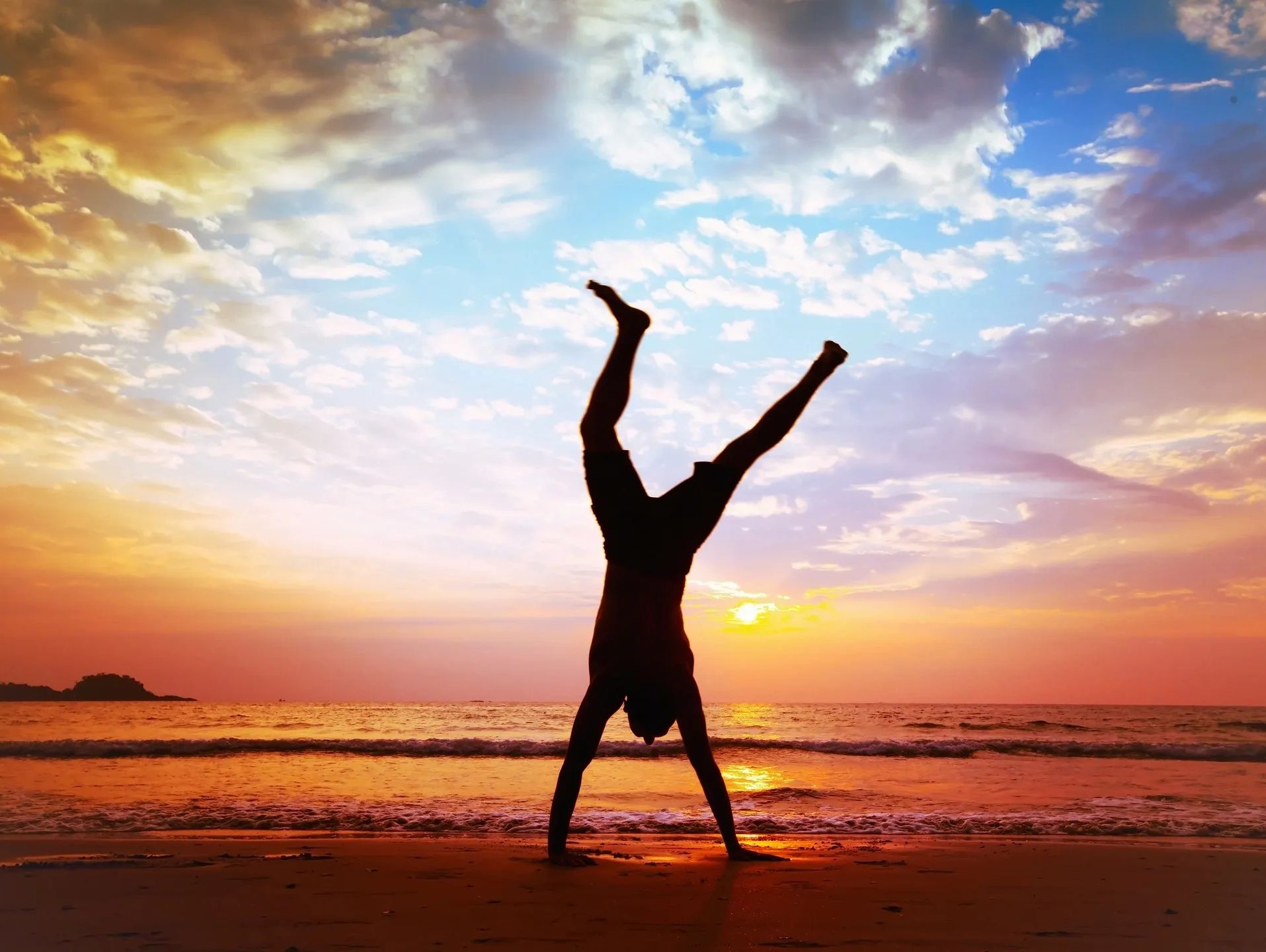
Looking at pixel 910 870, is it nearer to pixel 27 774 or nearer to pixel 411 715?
pixel 27 774

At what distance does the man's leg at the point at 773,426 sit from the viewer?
18.6 feet

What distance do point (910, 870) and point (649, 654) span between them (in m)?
2.31

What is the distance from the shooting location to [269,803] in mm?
9930

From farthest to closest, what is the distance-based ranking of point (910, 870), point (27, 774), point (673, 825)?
1. point (27, 774)
2. point (673, 825)
3. point (910, 870)

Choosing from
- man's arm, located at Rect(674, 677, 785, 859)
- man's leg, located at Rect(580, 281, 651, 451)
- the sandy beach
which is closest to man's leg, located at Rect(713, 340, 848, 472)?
man's leg, located at Rect(580, 281, 651, 451)

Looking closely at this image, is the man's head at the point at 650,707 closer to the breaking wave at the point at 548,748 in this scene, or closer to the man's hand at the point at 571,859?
the man's hand at the point at 571,859

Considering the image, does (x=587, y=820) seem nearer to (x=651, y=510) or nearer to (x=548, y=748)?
(x=651, y=510)

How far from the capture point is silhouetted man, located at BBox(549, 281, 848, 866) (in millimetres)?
5566

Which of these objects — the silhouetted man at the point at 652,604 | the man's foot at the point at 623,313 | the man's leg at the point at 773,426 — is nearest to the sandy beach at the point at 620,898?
the silhouetted man at the point at 652,604

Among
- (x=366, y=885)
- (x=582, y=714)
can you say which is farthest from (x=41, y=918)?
(x=582, y=714)

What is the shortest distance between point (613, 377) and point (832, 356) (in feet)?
5.03

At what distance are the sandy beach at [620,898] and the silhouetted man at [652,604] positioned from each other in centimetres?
72

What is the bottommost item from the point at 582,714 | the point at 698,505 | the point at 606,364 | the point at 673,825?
the point at 673,825

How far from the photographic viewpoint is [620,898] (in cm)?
473
